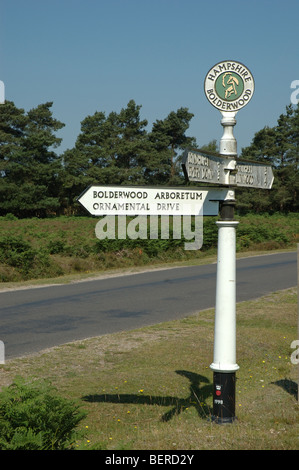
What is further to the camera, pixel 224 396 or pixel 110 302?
pixel 110 302

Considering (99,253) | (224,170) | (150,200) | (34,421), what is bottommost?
(99,253)

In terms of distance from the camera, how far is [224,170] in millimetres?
5242

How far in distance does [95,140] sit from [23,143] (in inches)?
364

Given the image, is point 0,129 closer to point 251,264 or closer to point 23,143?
point 23,143

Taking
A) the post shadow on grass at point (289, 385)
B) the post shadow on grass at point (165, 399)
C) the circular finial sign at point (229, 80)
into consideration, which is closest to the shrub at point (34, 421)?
the post shadow on grass at point (165, 399)

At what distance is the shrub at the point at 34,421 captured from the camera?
160 inches

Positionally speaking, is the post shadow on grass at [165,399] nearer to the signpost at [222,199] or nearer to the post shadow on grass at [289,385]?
the post shadow on grass at [289,385]

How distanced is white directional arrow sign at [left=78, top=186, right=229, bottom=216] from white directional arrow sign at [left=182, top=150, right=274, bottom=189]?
158 millimetres

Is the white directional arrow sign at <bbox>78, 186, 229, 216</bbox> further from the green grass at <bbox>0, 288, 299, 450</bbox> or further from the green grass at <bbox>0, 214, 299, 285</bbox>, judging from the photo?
the green grass at <bbox>0, 214, 299, 285</bbox>

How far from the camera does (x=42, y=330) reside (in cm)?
1108

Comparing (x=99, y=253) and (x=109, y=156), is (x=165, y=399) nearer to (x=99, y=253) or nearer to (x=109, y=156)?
(x=99, y=253)

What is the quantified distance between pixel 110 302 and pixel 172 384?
24.0 ft

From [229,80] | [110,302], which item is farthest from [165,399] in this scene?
[110,302]

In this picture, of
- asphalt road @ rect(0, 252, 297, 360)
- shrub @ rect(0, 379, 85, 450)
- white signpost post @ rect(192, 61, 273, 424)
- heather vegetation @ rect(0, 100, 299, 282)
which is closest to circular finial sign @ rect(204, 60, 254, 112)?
white signpost post @ rect(192, 61, 273, 424)
